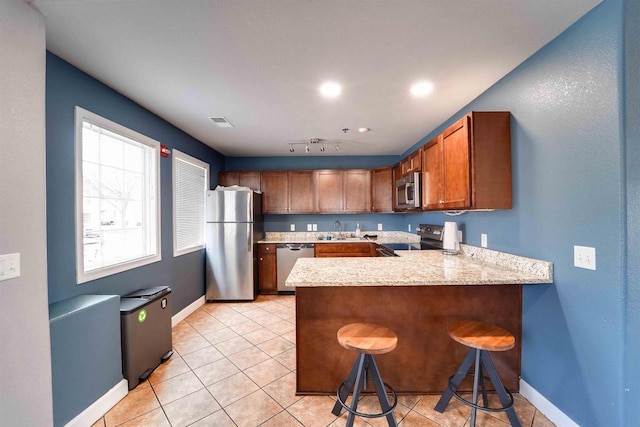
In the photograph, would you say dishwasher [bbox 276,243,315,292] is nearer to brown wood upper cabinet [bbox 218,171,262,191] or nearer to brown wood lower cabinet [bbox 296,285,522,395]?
brown wood upper cabinet [bbox 218,171,262,191]

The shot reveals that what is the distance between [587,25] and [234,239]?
4087 mm

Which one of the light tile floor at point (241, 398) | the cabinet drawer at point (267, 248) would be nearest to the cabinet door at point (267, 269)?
the cabinet drawer at point (267, 248)

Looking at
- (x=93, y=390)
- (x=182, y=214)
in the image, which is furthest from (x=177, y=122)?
(x=93, y=390)

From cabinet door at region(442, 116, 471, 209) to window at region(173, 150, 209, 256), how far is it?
122 inches

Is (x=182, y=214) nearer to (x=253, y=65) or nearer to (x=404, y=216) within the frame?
(x=253, y=65)

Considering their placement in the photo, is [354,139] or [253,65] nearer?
[253,65]

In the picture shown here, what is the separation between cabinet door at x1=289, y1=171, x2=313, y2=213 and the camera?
4.73m

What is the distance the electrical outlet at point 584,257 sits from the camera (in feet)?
4.69

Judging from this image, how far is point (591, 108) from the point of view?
4.73 ft

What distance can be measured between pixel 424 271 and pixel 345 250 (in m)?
2.45

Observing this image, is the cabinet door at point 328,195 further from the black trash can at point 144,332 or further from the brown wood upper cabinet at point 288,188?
the black trash can at point 144,332

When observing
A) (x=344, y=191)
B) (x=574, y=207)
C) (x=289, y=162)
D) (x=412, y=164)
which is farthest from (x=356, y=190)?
(x=574, y=207)

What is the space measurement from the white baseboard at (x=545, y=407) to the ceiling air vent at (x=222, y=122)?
367 centimetres

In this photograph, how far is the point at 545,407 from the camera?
5.64ft
